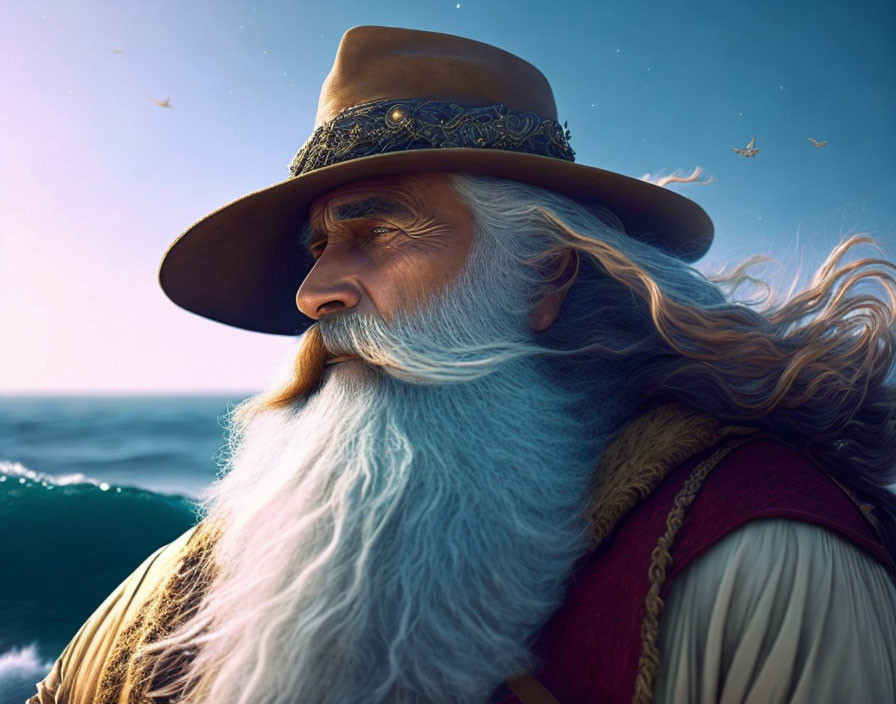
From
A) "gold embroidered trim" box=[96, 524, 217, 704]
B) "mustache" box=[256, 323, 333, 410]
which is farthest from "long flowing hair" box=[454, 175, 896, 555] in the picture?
"gold embroidered trim" box=[96, 524, 217, 704]

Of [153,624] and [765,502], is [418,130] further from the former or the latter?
[153,624]

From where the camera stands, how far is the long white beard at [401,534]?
1.07 metres

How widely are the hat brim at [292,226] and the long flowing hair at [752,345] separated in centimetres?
10

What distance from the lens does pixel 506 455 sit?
1341 mm

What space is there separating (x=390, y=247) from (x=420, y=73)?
51 cm

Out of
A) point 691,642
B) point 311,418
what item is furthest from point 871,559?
point 311,418

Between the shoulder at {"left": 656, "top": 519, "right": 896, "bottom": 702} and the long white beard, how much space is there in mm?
280

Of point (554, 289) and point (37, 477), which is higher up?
point (554, 289)

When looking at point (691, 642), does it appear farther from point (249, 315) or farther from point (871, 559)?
point (249, 315)

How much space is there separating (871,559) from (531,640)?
0.66 metres

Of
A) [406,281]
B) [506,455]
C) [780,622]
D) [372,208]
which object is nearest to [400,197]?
[372,208]

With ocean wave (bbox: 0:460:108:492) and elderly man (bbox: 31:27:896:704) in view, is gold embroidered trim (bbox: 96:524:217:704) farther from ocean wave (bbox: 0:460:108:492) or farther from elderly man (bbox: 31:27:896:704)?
ocean wave (bbox: 0:460:108:492)

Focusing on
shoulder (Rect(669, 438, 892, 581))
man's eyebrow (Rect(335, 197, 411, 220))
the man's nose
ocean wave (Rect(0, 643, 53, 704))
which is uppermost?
man's eyebrow (Rect(335, 197, 411, 220))

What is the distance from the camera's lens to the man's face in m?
1.49
